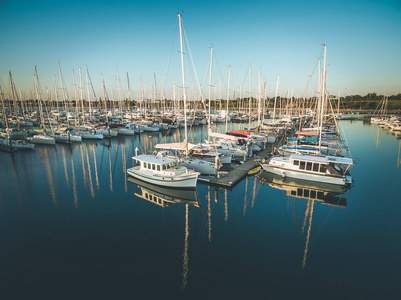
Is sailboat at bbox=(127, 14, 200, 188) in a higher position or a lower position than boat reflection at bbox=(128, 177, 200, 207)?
higher

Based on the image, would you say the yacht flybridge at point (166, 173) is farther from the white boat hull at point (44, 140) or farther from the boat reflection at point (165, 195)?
the white boat hull at point (44, 140)

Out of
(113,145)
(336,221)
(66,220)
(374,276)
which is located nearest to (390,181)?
(336,221)

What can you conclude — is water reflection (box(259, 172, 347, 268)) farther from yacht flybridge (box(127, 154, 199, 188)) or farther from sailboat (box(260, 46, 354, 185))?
yacht flybridge (box(127, 154, 199, 188))

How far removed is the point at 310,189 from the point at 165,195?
15.6m

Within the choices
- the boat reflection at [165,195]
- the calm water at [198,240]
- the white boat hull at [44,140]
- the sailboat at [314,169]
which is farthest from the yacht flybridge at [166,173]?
the white boat hull at [44,140]

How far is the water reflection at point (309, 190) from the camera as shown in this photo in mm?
20562

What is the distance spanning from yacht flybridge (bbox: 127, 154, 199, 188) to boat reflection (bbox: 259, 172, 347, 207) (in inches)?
376

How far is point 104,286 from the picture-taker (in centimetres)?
1089

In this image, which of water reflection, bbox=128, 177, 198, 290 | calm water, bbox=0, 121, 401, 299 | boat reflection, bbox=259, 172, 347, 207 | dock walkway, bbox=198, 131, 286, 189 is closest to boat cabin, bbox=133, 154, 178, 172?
water reflection, bbox=128, 177, 198, 290

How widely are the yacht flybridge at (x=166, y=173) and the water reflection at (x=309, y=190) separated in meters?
9.55

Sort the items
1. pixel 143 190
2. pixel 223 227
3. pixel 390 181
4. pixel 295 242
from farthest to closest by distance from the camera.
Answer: pixel 390 181 < pixel 143 190 < pixel 223 227 < pixel 295 242

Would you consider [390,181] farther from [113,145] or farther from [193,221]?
[113,145]

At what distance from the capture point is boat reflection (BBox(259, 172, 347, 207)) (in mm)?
21452

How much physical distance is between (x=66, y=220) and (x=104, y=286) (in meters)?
8.76
